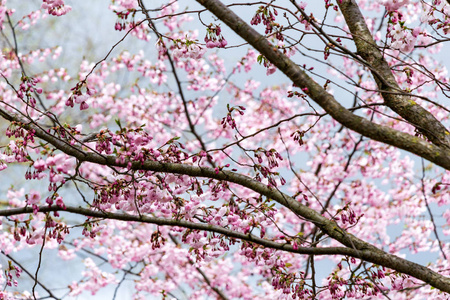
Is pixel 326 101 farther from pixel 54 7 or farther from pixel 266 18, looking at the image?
pixel 54 7

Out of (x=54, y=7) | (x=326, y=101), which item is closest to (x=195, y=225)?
(x=326, y=101)

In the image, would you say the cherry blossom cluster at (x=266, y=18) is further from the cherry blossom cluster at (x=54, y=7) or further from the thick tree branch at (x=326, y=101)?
the cherry blossom cluster at (x=54, y=7)

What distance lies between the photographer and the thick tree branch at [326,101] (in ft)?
9.07

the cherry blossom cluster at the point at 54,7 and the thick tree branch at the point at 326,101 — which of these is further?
the cherry blossom cluster at the point at 54,7

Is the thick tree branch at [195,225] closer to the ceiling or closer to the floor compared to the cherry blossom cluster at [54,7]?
closer to the floor

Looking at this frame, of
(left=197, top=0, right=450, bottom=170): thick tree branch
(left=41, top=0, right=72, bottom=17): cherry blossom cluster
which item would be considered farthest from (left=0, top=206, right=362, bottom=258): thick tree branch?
(left=41, top=0, right=72, bottom=17): cherry blossom cluster

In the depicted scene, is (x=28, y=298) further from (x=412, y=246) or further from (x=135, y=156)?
(x=412, y=246)

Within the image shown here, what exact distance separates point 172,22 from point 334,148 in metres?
4.21

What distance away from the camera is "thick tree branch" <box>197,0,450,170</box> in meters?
2.77

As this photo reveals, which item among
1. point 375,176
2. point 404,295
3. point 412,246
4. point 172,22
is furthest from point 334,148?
point 172,22

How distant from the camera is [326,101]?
2918 millimetres

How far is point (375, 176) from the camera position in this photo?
31.8 ft

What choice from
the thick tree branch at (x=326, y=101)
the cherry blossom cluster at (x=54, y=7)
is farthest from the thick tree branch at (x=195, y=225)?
the cherry blossom cluster at (x=54, y=7)

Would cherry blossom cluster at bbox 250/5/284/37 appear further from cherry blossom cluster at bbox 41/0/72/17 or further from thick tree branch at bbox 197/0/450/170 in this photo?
cherry blossom cluster at bbox 41/0/72/17
